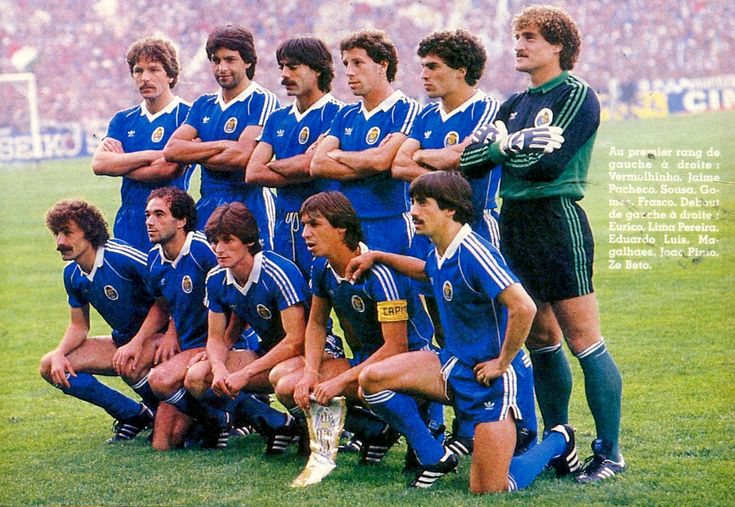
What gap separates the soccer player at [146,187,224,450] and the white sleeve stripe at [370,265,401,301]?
891mm

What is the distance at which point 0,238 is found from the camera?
10906 mm

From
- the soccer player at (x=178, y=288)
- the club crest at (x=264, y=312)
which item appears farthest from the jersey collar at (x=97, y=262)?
the club crest at (x=264, y=312)

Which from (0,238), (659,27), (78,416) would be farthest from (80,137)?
(78,416)

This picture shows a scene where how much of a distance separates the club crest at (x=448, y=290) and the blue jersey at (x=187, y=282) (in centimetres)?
120

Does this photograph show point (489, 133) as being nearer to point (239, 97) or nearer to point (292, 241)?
point (292, 241)

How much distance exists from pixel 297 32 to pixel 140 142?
1.22m

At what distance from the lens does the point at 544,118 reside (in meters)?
3.85

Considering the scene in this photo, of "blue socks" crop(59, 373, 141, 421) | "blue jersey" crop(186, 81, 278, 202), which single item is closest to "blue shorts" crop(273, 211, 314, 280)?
"blue jersey" crop(186, 81, 278, 202)

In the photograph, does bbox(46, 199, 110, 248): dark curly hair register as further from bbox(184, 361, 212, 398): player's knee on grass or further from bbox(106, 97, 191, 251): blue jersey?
bbox(184, 361, 212, 398): player's knee on grass

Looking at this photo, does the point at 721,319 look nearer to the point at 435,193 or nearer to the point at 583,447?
the point at 583,447

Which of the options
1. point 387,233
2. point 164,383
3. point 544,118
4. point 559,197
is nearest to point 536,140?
point 544,118

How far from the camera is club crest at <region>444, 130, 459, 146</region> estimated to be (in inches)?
165

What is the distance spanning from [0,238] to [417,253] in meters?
7.41

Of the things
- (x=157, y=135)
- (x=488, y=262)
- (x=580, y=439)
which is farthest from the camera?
(x=157, y=135)
